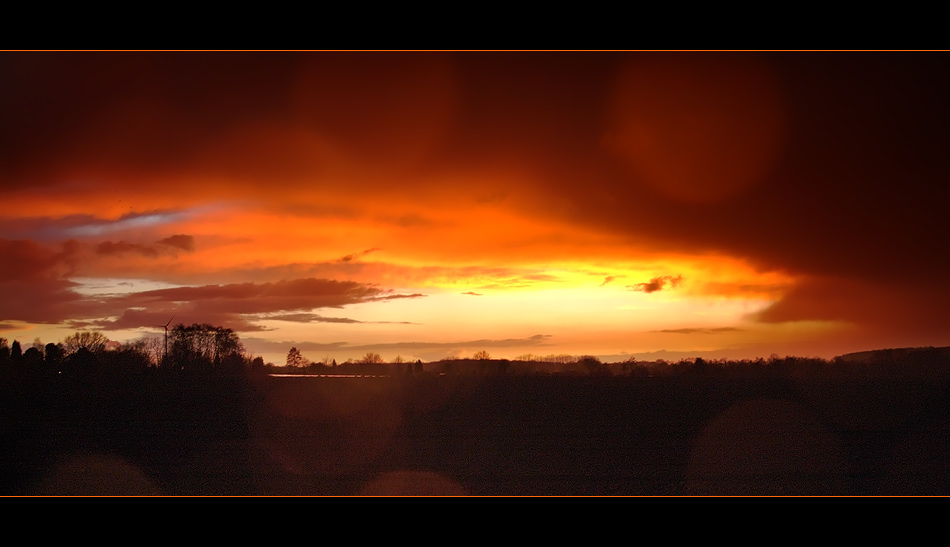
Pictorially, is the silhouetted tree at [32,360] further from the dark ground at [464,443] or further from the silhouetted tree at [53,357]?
the dark ground at [464,443]

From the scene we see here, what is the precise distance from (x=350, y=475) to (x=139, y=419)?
10.8m

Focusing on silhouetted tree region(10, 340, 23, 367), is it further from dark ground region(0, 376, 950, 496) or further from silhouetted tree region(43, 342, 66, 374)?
dark ground region(0, 376, 950, 496)

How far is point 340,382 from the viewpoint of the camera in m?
33.8

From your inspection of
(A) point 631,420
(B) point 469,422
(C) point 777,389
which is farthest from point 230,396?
(C) point 777,389

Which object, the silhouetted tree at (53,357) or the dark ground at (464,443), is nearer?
the dark ground at (464,443)

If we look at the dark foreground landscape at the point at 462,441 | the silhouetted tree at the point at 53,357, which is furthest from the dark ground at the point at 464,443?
the silhouetted tree at the point at 53,357

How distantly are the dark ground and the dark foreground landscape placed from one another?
55 millimetres

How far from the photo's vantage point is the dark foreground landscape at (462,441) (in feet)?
34.6

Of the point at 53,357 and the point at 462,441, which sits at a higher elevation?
the point at 53,357

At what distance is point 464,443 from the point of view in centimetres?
1396

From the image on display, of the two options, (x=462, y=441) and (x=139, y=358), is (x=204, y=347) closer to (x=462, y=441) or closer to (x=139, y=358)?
Result: (x=139, y=358)

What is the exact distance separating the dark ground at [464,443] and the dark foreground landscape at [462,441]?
0.05 m

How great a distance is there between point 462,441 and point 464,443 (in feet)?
0.84

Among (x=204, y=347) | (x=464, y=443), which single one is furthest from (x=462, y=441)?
(x=204, y=347)
